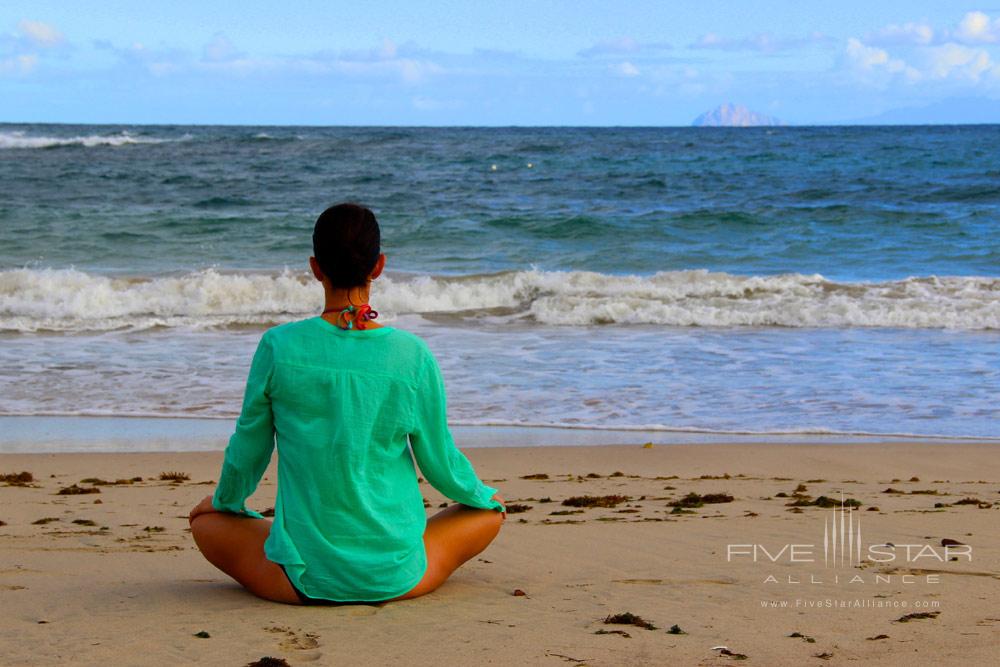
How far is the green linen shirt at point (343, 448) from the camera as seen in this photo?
297cm

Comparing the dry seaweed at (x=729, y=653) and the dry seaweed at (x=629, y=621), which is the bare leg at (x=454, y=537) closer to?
the dry seaweed at (x=629, y=621)

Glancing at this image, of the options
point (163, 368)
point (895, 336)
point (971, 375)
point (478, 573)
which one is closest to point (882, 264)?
point (895, 336)

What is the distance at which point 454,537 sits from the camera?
3385 mm

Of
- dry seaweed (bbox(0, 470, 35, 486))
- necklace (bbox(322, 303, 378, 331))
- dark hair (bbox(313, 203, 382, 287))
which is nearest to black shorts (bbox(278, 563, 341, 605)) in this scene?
necklace (bbox(322, 303, 378, 331))

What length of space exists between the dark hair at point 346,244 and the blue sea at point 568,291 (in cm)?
467

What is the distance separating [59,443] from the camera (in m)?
6.91

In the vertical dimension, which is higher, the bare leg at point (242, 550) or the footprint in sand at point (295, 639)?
the bare leg at point (242, 550)

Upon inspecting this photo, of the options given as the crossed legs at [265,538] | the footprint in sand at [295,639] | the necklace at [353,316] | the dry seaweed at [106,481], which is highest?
the necklace at [353,316]

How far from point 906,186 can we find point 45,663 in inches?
1195

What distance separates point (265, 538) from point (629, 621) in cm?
113

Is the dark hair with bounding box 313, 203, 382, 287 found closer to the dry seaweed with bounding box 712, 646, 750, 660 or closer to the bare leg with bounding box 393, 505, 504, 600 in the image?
the bare leg with bounding box 393, 505, 504, 600

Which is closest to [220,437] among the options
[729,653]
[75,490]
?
[75,490]

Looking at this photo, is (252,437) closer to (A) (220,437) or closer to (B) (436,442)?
(B) (436,442)

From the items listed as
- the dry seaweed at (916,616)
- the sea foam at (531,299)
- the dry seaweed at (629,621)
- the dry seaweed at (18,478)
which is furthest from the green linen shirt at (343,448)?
the sea foam at (531,299)
